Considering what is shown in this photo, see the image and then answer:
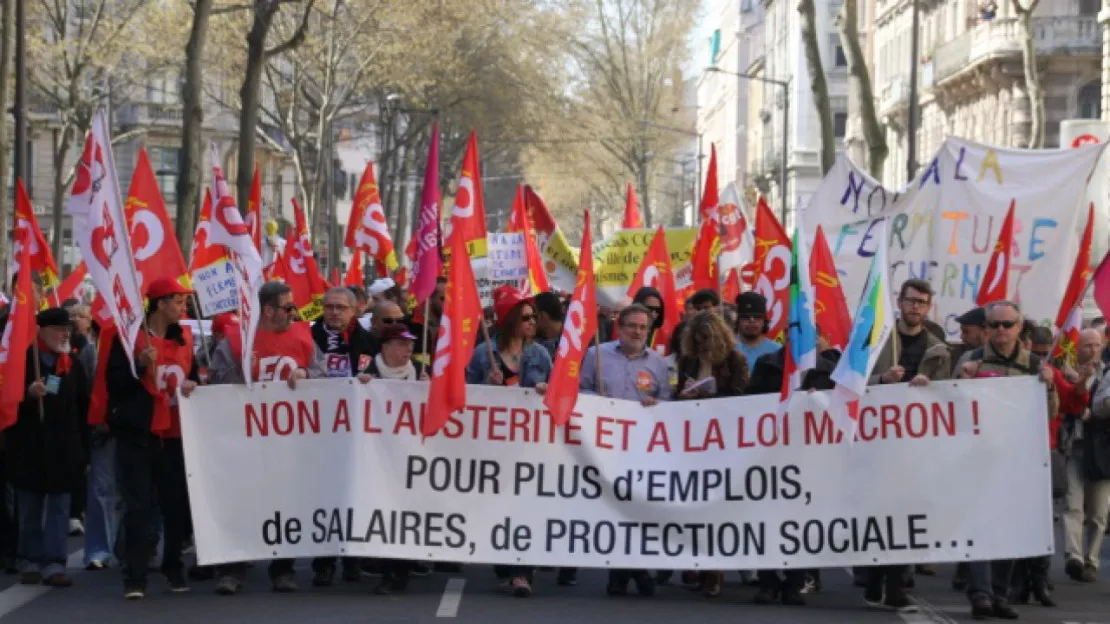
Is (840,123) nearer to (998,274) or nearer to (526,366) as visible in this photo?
(998,274)

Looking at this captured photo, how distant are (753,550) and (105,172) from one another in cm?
375

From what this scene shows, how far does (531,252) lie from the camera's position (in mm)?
19484

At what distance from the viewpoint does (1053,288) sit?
1634 centimetres

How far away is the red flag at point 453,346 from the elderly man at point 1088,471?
3.65m

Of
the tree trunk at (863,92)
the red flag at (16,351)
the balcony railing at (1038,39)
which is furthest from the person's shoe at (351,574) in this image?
the balcony railing at (1038,39)

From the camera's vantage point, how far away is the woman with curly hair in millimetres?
11562

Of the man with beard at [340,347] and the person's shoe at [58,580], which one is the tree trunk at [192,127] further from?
the person's shoe at [58,580]

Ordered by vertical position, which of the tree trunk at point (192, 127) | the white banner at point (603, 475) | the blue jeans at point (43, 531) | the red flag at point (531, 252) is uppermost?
the tree trunk at point (192, 127)

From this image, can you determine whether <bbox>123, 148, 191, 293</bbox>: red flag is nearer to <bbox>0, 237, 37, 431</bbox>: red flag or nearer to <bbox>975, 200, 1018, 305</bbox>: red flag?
<bbox>0, 237, 37, 431</bbox>: red flag

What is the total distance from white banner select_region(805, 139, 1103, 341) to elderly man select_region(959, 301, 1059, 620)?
466cm

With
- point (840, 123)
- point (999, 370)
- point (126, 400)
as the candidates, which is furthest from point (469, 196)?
point (840, 123)

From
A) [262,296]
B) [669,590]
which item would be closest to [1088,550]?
[669,590]

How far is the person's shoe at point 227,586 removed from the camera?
1141 centimetres

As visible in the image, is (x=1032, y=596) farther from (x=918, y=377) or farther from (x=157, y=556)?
(x=157, y=556)
